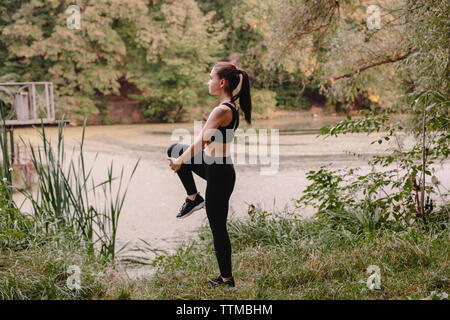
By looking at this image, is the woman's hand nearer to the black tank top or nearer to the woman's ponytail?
the black tank top

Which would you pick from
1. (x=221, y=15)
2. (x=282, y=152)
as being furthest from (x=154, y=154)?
(x=221, y=15)

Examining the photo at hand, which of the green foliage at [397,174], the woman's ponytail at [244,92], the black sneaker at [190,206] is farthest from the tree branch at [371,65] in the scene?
the black sneaker at [190,206]

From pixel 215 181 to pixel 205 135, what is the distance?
0.84 ft

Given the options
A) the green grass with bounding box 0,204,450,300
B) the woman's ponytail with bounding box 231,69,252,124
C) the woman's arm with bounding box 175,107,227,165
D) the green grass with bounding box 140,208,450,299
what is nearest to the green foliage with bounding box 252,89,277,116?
the green grass with bounding box 140,208,450,299

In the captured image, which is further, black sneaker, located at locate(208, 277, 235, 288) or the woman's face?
black sneaker, located at locate(208, 277, 235, 288)

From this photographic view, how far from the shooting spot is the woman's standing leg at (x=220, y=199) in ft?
8.60

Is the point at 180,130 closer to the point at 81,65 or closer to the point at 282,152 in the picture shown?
the point at 81,65

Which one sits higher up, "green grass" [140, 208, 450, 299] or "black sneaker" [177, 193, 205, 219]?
"black sneaker" [177, 193, 205, 219]

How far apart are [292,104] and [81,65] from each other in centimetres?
1070

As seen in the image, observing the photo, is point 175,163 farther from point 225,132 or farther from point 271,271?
point 271,271

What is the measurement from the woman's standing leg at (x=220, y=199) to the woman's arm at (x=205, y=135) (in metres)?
0.13

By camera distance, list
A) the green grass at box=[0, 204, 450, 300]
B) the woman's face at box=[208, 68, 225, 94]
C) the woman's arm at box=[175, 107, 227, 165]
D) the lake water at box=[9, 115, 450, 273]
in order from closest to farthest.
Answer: the woman's arm at box=[175, 107, 227, 165], the woman's face at box=[208, 68, 225, 94], the green grass at box=[0, 204, 450, 300], the lake water at box=[9, 115, 450, 273]

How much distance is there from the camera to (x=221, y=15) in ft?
80.0

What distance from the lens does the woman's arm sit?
8.30 ft
